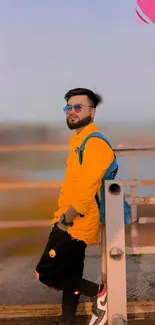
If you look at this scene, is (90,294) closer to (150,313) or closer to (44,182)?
(150,313)

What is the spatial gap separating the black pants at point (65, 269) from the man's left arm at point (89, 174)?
5.5 inches

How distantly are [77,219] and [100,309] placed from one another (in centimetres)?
39

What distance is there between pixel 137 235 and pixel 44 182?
125 cm

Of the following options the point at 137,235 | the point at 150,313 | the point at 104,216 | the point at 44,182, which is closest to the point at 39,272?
the point at 104,216

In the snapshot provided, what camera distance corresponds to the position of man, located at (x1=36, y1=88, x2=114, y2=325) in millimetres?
1768

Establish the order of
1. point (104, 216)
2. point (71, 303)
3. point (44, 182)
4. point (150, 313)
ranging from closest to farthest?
1. point (104, 216)
2. point (71, 303)
3. point (150, 313)
4. point (44, 182)

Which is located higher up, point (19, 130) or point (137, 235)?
point (19, 130)

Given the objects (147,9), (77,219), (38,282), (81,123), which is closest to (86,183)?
(77,219)

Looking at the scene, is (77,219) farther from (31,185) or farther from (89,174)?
(31,185)

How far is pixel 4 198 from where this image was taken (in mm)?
4480

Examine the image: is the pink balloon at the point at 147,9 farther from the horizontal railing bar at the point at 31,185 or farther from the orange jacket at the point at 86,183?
the orange jacket at the point at 86,183

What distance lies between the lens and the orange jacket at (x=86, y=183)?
1753 millimetres

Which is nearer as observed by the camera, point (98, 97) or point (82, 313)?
point (98, 97)

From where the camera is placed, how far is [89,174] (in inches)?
68.8
